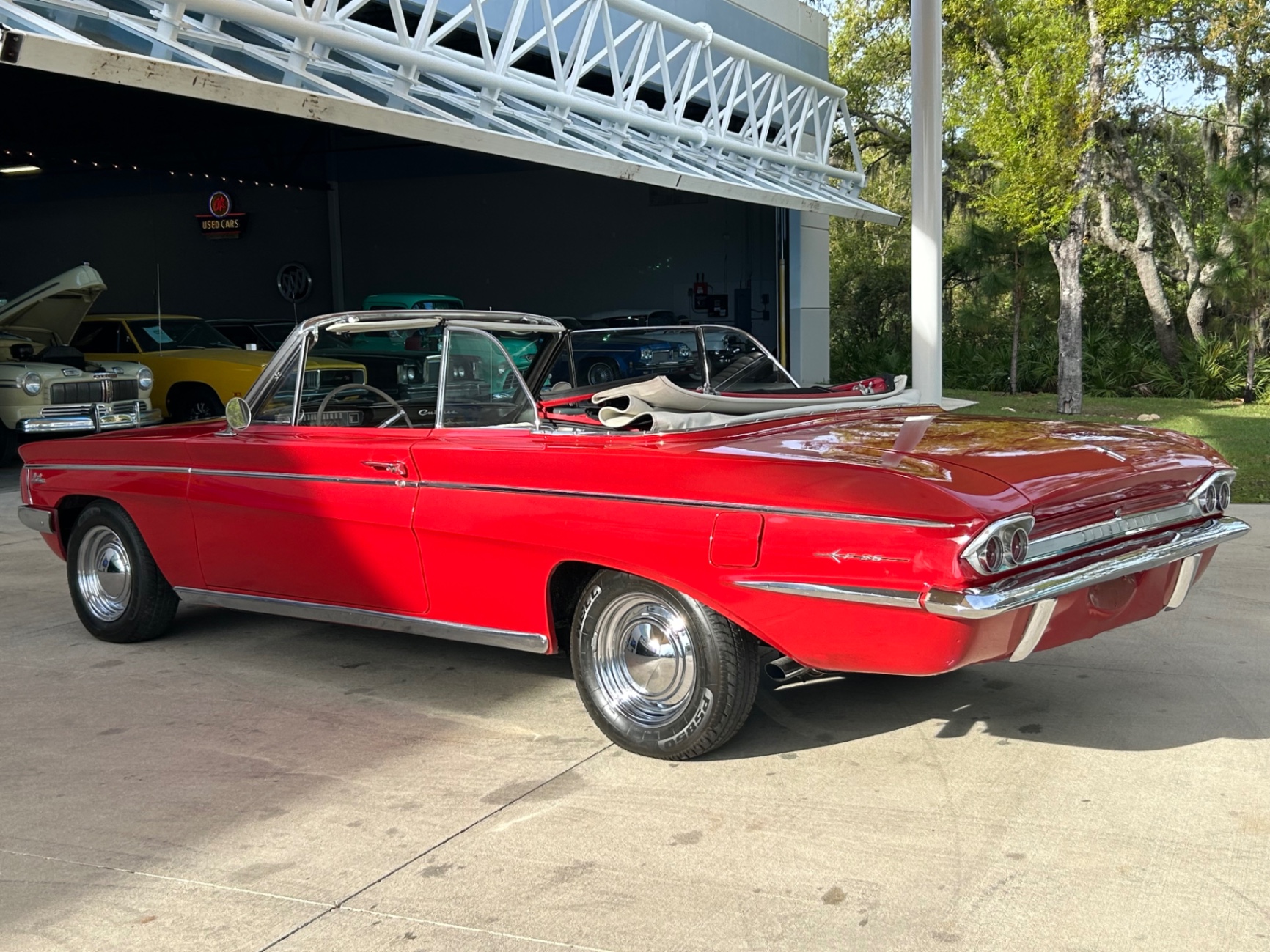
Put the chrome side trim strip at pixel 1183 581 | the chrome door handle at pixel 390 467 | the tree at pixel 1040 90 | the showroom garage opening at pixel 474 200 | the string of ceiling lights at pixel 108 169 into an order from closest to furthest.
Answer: the chrome side trim strip at pixel 1183 581 → the chrome door handle at pixel 390 467 → the tree at pixel 1040 90 → the showroom garage opening at pixel 474 200 → the string of ceiling lights at pixel 108 169

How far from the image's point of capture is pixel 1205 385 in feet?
72.3

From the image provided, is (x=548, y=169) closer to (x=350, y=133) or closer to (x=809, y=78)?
(x=350, y=133)

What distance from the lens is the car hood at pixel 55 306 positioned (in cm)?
1388

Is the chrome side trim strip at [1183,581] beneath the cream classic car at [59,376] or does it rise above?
beneath

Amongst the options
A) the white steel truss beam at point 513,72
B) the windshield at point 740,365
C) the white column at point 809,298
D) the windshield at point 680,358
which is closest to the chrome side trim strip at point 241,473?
the windshield at point 680,358

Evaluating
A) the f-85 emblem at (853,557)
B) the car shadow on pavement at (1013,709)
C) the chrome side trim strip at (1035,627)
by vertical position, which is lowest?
the car shadow on pavement at (1013,709)

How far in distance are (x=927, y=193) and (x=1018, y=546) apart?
384 inches

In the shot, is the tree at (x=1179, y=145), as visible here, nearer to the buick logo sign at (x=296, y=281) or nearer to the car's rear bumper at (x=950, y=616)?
the buick logo sign at (x=296, y=281)

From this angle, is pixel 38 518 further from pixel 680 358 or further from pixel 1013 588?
pixel 1013 588

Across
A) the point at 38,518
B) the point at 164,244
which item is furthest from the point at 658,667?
the point at 164,244

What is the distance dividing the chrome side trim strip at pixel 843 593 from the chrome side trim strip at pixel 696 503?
19 cm

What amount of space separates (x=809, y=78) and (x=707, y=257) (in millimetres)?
7266

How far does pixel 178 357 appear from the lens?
15.3 metres

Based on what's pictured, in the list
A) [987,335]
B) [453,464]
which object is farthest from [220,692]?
[987,335]
